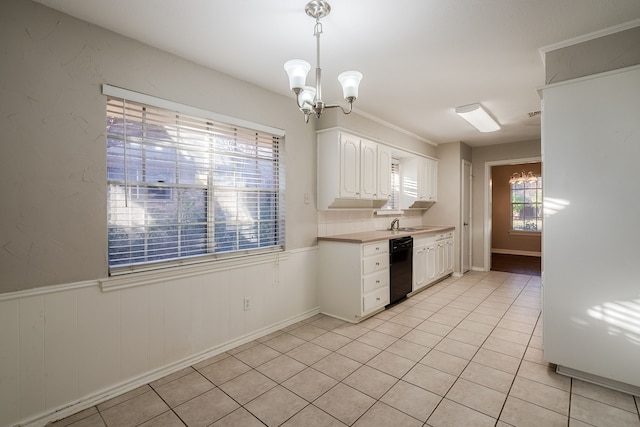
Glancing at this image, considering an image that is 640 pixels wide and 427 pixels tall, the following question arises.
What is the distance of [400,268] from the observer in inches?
163

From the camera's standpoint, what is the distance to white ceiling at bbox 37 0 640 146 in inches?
76.1

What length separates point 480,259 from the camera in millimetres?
6273

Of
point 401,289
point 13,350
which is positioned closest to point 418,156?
point 401,289

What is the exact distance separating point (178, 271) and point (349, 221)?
243 cm

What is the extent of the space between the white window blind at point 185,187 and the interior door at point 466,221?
13.6 ft

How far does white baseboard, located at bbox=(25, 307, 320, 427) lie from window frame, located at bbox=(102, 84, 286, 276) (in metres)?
0.81

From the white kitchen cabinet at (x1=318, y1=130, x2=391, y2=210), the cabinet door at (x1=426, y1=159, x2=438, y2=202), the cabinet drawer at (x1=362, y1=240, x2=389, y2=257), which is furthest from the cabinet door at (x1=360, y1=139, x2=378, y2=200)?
the cabinet door at (x1=426, y1=159, x2=438, y2=202)

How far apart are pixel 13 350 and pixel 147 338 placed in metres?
0.75

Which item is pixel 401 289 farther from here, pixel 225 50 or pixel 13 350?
pixel 13 350

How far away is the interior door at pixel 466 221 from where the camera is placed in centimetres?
594

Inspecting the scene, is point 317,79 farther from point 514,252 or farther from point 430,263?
point 514,252

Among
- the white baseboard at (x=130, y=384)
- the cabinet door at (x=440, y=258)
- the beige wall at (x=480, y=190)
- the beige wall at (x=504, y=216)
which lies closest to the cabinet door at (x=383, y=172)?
the cabinet door at (x=440, y=258)

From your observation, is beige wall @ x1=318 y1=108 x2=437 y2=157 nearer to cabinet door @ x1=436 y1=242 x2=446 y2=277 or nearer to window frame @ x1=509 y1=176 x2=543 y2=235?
Result: cabinet door @ x1=436 y1=242 x2=446 y2=277

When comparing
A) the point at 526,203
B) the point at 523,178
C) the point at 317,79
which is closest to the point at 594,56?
the point at 317,79
